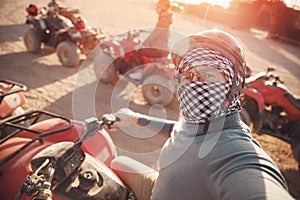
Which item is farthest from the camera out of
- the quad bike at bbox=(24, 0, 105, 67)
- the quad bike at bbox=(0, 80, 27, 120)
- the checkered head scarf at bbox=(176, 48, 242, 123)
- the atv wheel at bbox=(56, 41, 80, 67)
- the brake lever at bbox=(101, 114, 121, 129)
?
the quad bike at bbox=(24, 0, 105, 67)

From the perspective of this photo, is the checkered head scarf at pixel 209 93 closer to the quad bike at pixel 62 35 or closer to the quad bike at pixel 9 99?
the quad bike at pixel 9 99

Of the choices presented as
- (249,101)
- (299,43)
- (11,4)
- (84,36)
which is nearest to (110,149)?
(249,101)

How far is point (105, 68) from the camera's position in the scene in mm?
5992

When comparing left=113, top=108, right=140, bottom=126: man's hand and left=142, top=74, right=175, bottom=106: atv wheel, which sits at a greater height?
left=113, top=108, right=140, bottom=126: man's hand

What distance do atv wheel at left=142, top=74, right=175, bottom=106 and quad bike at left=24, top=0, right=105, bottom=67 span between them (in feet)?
8.25

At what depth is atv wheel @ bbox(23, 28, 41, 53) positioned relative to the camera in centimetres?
724

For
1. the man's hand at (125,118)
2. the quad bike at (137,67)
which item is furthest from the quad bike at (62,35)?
the man's hand at (125,118)

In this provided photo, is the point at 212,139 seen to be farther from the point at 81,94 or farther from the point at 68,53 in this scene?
the point at 68,53

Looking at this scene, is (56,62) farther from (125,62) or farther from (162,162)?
(162,162)

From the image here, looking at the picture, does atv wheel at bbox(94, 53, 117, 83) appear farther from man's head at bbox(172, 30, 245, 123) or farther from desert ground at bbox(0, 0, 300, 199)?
man's head at bbox(172, 30, 245, 123)

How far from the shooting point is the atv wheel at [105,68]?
19.5 feet

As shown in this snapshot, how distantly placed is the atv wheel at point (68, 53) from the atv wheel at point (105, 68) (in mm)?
995

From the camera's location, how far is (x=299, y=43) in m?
17.1

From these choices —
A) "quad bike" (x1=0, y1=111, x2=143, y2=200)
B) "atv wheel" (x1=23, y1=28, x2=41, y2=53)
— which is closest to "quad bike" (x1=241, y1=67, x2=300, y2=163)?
"quad bike" (x1=0, y1=111, x2=143, y2=200)
